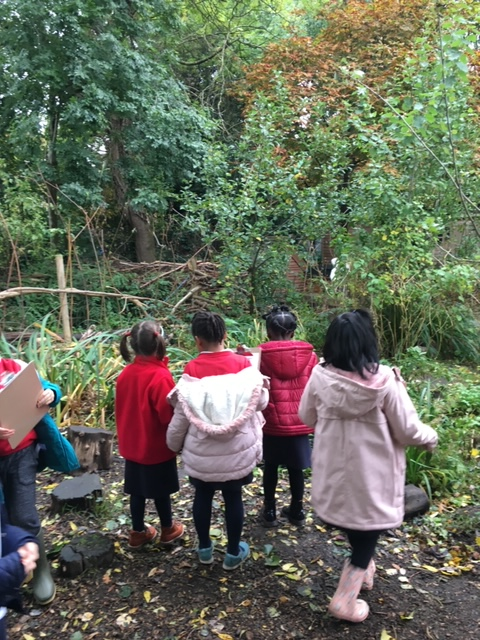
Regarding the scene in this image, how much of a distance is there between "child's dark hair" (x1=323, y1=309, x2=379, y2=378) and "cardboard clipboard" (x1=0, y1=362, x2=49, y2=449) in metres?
1.25

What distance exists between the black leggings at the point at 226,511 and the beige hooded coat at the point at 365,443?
0.49 metres

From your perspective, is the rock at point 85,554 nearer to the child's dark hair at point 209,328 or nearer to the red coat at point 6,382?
the red coat at point 6,382

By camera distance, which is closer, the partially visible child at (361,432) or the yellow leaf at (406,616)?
the partially visible child at (361,432)

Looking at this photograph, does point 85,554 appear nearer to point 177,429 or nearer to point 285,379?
point 177,429

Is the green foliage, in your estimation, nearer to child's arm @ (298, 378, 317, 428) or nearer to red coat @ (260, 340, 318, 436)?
red coat @ (260, 340, 318, 436)

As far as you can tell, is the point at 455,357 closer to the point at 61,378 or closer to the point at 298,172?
the point at 298,172

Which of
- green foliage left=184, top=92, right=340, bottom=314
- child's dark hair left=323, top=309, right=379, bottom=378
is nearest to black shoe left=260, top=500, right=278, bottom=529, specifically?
child's dark hair left=323, top=309, right=379, bottom=378

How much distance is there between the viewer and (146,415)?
244 centimetres

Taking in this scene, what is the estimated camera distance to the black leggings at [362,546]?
2.12 metres

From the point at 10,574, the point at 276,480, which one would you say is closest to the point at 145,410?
the point at 276,480

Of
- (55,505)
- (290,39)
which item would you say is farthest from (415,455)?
(290,39)

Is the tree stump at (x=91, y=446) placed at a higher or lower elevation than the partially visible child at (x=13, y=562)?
lower

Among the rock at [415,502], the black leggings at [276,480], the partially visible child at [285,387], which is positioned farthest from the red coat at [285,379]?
the rock at [415,502]

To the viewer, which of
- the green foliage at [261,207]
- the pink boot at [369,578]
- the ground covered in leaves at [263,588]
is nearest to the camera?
the ground covered in leaves at [263,588]
